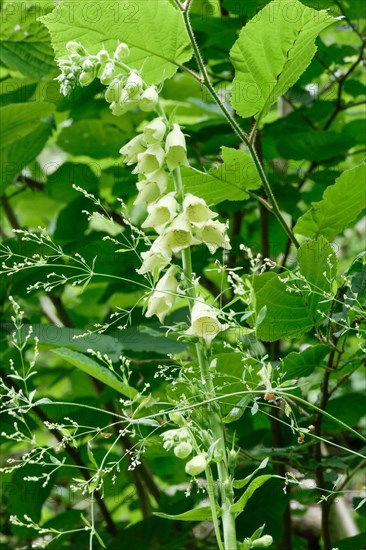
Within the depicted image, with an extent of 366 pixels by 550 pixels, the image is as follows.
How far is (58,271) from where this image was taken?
119 centimetres

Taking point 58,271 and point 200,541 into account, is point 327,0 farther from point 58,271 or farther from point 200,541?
point 200,541

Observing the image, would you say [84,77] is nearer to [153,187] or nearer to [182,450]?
[153,187]

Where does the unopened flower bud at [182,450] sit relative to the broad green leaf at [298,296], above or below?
above

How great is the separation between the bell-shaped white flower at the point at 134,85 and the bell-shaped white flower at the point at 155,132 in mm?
29

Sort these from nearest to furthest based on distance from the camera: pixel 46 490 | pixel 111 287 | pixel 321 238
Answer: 1. pixel 321 238
2. pixel 46 490
3. pixel 111 287

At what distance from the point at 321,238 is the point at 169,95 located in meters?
0.85

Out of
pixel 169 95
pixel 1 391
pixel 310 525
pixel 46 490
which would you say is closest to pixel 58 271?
pixel 1 391

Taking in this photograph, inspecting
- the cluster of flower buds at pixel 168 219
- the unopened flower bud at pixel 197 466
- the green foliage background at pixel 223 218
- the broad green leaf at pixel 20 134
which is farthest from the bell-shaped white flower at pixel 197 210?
the broad green leaf at pixel 20 134

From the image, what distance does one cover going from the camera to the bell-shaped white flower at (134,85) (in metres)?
0.68

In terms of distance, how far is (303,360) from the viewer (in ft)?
2.82

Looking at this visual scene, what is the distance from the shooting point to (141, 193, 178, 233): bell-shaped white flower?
2.21ft

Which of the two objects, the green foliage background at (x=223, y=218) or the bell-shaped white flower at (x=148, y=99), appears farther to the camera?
the green foliage background at (x=223, y=218)

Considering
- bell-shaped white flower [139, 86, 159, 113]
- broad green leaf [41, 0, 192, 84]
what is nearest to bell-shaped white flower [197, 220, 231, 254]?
bell-shaped white flower [139, 86, 159, 113]

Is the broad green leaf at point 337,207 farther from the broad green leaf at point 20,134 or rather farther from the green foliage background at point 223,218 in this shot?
the broad green leaf at point 20,134
